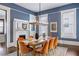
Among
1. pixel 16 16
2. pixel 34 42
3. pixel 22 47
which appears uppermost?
pixel 16 16

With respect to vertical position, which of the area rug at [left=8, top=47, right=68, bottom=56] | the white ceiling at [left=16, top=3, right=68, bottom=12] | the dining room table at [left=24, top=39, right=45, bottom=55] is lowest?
the area rug at [left=8, top=47, right=68, bottom=56]

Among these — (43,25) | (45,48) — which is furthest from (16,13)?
(45,48)

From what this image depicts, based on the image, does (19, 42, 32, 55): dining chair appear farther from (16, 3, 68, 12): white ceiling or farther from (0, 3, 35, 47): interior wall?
(16, 3, 68, 12): white ceiling

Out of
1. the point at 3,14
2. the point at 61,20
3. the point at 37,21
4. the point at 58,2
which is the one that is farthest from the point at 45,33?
the point at 3,14

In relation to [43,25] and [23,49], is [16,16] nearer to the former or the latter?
[43,25]

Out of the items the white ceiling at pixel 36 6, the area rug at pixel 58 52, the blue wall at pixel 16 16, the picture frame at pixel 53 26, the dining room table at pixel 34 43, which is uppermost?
the white ceiling at pixel 36 6

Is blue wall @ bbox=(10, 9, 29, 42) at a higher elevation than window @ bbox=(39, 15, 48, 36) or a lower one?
higher

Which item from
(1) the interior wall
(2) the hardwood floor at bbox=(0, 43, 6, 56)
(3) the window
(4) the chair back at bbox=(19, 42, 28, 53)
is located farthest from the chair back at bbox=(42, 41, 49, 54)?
(2) the hardwood floor at bbox=(0, 43, 6, 56)

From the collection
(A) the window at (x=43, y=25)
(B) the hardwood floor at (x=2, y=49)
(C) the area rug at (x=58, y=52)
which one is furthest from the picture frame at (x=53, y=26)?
(B) the hardwood floor at (x=2, y=49)

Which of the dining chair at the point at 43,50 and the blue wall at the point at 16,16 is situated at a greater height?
the blue wall at the point at 16,16

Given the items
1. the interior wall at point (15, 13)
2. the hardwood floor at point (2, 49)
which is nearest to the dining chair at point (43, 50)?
the interior wall at point (15, 13)

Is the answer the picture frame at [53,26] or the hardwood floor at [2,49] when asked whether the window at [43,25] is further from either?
the hardwood floor at [2,49]

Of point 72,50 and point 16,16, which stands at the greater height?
point 16,16

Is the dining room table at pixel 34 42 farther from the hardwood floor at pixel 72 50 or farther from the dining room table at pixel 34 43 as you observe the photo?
the hardwood floor at pixel 72 50
